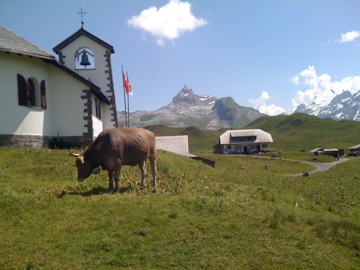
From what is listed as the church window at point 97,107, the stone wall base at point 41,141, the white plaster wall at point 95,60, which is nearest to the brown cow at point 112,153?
the stone wall base at point 41,141

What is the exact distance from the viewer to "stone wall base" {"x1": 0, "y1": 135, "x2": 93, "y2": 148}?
71.1 ft

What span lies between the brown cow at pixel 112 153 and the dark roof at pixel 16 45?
13.0 metres

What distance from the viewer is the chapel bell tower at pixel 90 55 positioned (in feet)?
103

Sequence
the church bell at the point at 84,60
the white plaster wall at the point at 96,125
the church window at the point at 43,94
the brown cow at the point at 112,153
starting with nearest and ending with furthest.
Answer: the brown cow at the point at 112,153
the church window at the point at 43,94
the white plaster wall at the point at 96,125
the church bell at the point at 84,60

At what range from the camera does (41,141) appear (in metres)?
23.8

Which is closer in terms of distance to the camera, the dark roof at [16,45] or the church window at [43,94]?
the dark roof at [16,45]

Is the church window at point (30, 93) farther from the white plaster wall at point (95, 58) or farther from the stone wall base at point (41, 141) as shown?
the white plaster wall at point (95, 58)

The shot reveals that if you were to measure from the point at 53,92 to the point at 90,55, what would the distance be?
7912 mm

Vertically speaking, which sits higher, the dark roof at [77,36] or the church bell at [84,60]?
the dark roof at [77,36]

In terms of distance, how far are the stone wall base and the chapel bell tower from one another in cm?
804

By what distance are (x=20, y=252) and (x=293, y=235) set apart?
25.1ft

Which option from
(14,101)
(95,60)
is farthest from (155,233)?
(95,60)

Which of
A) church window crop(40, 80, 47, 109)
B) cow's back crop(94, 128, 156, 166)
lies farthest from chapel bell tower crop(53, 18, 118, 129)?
cow's back crop(94, 128, 156, 166)

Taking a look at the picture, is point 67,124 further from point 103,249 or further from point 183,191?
point 103,249
